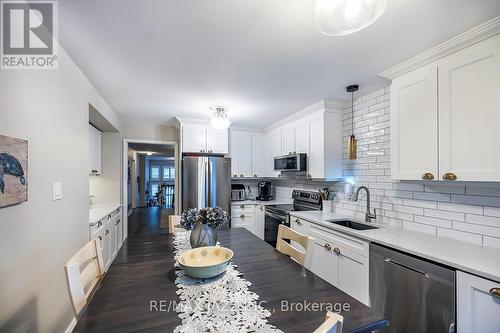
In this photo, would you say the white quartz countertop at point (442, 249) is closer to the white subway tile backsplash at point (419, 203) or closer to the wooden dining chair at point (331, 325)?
the white subway tile backsplash at point (419, 203)

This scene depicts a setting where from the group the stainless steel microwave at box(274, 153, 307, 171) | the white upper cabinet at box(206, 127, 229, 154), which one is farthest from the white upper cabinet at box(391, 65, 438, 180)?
the white upper cabinet at box(206, 127, 229, 154)

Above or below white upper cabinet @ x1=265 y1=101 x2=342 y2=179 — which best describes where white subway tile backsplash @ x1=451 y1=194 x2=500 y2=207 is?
below

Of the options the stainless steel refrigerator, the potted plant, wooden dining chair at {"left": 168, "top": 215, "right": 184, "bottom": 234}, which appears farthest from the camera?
the stainless steel refrigerator

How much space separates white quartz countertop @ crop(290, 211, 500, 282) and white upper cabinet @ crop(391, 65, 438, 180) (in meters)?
0.49

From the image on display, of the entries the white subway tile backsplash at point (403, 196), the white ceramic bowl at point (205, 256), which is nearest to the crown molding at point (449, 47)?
the white subway tile backsplash at point (403, 196)

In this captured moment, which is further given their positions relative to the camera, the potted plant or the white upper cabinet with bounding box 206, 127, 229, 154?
the white upper cabinet with bounding box 206, 127, 229, 154

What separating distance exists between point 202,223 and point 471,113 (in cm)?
194

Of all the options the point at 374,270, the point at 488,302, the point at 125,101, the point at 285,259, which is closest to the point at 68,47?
the point at 125,101

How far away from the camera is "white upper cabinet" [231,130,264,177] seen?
4254 mm

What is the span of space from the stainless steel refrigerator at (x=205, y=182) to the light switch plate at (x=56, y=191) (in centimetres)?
191

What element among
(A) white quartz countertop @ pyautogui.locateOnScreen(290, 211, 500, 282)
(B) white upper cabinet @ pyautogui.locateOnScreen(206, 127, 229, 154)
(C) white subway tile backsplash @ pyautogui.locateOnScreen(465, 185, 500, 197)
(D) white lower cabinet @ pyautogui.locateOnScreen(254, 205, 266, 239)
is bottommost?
(D) white lower cabinet @ pyautogui.locateOnScreen(254, 205, 266, 239)

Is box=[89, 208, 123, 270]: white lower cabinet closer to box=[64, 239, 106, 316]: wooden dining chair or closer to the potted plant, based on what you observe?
box=[64, 239, 106, 316]: wooden dining chair

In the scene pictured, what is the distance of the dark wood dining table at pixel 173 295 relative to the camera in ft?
2.66

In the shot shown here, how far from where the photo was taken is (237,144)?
4289 mm
